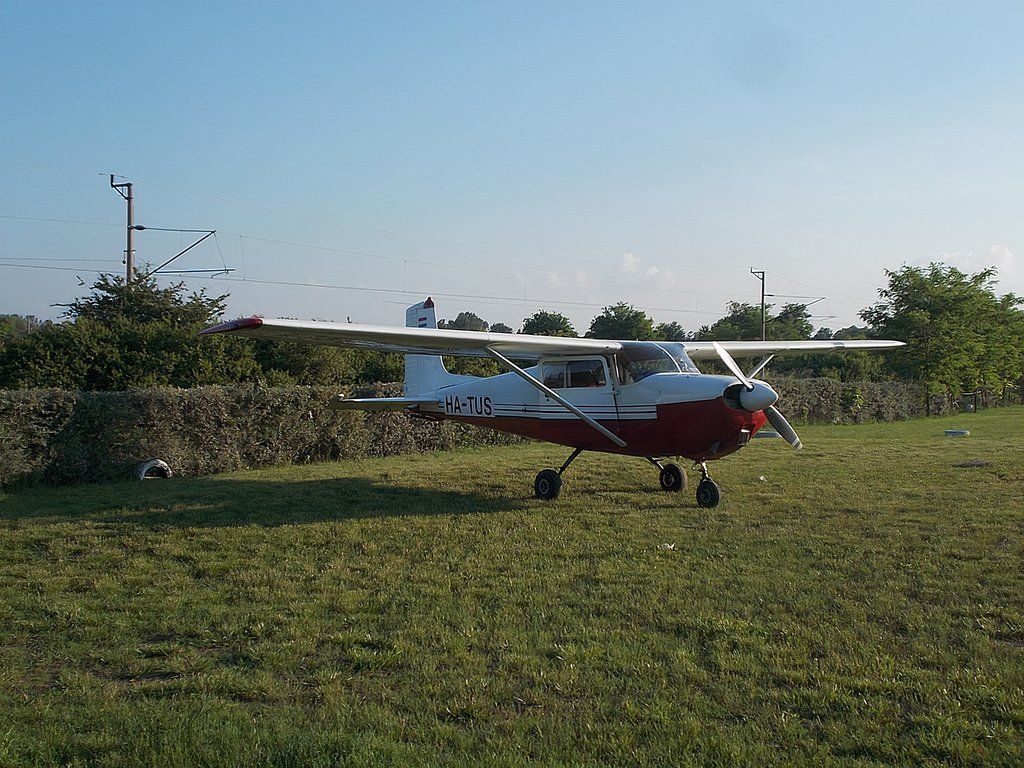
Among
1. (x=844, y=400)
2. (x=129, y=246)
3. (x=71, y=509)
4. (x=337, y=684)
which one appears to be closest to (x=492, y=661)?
(x=337, y=684)

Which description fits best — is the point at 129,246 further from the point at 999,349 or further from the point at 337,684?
the point at 999,349

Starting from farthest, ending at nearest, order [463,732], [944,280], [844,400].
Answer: [944,280] → [844,400] → [463,732]

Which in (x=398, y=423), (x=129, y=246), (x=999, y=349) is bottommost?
(x=398, y=423)

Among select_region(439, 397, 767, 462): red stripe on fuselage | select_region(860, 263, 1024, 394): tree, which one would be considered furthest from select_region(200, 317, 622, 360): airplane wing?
select_region(860, 263, 1024, 394): tree

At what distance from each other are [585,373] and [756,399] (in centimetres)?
273

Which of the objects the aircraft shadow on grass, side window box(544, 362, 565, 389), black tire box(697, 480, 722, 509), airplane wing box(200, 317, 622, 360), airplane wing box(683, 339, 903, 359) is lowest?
the aircraft shadow on grass

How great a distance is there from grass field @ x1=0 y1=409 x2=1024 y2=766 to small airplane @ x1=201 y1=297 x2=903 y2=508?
99cm

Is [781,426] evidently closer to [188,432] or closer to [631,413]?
[631,413]

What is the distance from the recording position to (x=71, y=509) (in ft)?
33.2

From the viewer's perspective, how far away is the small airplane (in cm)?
973

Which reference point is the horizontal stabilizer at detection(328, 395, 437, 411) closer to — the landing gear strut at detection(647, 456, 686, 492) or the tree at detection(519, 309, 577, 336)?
the landing gear strut at detection(647, 456, 686, 492)

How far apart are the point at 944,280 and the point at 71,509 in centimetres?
4557

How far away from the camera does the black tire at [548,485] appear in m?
11.0

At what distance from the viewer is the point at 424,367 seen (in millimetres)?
14781
